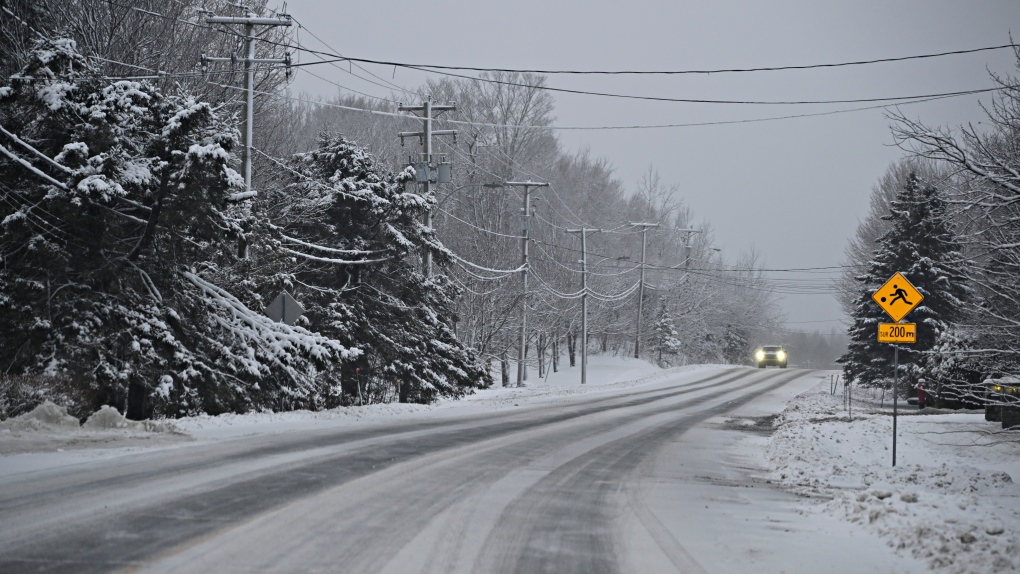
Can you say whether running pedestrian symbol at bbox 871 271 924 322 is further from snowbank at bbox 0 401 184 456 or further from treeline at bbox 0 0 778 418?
snowbank at bbox 0 401 184 456

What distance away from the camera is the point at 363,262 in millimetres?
27391

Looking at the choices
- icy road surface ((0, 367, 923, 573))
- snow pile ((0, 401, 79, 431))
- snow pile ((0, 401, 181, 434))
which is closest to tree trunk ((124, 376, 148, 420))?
snow pile ((0, 401, 181, 434))

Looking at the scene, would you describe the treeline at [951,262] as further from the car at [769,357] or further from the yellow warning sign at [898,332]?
the car at [769,357]

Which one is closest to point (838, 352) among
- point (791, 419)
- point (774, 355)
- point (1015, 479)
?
point (774, 355)

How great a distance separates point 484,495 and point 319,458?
315 centimetres

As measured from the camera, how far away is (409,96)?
6378 cm

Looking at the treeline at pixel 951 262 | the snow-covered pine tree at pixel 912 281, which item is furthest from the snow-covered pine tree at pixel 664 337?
the snow-covered pine tree at pixel 912 281

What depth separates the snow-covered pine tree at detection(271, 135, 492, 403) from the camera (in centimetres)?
2723

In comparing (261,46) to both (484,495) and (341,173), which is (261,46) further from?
(484,495)

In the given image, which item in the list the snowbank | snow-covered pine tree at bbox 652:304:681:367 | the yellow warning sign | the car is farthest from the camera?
snow-covered pine tree at bbox 652:304:681:367

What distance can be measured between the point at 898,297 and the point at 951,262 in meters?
9.34

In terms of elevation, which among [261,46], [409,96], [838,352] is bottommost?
[838,352]

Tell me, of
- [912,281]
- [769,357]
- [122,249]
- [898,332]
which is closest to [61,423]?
[122,249]

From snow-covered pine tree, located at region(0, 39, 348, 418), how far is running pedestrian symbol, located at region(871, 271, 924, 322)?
11601mm
